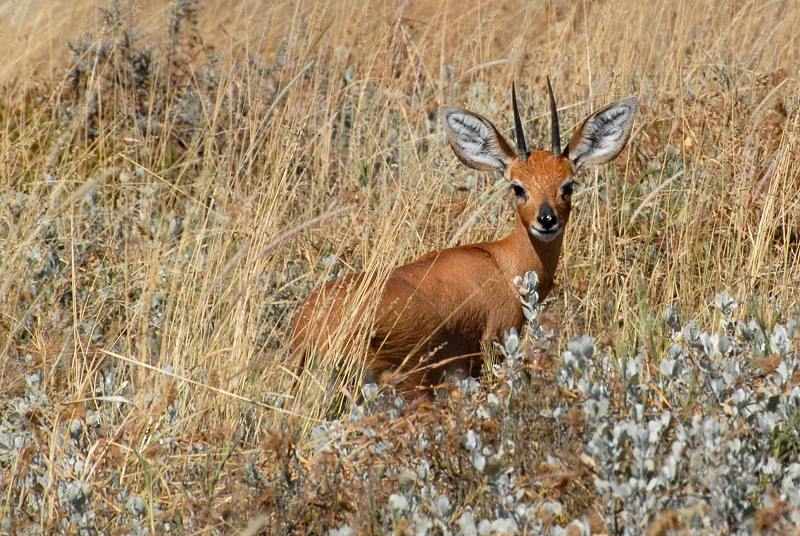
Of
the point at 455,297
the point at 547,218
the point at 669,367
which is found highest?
the point at 669,367

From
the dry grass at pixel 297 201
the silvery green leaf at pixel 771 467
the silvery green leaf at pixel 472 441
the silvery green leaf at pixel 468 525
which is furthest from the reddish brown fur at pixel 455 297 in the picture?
the silvery green leaf at pixel 771 467

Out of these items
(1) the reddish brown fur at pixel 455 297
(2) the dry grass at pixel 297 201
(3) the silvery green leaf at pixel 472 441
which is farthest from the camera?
(1) the reddish brown fur at pixel 455 297

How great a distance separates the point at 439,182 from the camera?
247 inches

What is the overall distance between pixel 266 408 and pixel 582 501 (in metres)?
1.45

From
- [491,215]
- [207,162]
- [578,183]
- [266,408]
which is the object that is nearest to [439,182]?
[491,215]

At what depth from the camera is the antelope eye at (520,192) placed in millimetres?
5758

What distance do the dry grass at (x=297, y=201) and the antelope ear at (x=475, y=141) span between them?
0.21 m

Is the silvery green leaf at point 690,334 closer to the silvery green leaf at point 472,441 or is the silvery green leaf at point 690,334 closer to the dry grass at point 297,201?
the dry grass at point 297,201

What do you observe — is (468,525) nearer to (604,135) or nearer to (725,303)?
(725,303)

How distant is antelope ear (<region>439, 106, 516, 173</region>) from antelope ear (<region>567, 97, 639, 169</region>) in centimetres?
30

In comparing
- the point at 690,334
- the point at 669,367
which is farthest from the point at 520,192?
the point at 669,367

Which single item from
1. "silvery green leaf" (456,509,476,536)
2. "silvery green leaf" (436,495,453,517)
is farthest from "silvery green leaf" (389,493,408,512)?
"silvery green leaf" (456,509,476,536)

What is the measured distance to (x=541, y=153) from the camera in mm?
5867

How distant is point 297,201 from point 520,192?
1.44 m
